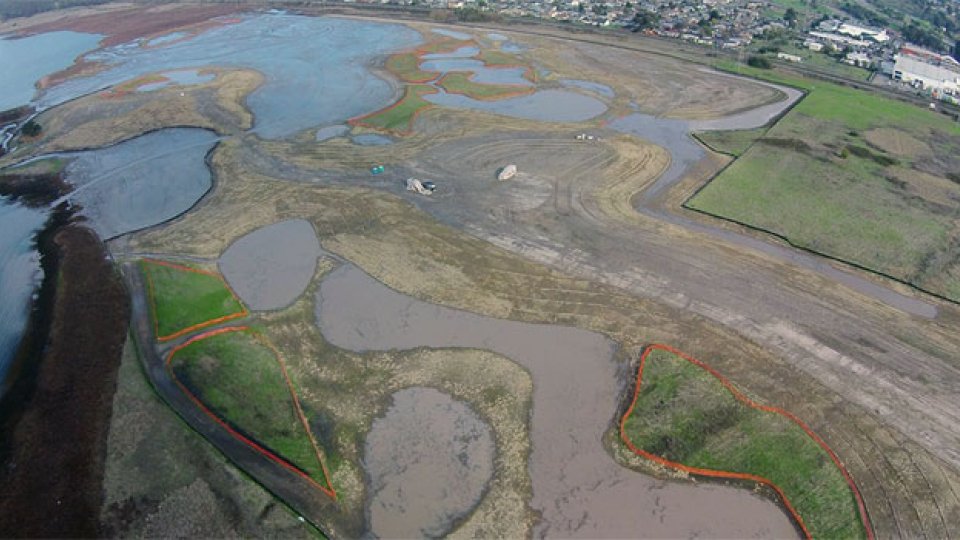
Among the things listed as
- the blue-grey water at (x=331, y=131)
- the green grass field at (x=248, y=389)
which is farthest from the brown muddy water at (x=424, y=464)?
the blue-grey water at (x=331, y=131)

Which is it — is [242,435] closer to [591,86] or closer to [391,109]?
[391,109]

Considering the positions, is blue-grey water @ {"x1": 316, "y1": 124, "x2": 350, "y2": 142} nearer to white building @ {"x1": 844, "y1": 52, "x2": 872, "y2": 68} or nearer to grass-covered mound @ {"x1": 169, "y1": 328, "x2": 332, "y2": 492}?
grass-covered mound @ {"x1": 169, "y1": 328, "x2": 332, "y2": 492}

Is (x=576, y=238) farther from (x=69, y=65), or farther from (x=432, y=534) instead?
(x=69, y=65)

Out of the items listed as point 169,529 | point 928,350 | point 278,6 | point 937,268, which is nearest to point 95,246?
point 169,529

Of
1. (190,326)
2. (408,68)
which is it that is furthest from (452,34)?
(190,326)

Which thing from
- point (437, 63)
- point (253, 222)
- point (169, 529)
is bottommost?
point (169, 529)

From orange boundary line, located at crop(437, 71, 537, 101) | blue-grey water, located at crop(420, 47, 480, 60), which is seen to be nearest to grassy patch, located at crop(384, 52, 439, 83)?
blue-grey water, located at crop(420, 47, 480, 60)

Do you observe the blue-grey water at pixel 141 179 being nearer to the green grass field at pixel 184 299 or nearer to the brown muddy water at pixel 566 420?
the green grass field at pixel 184 299
